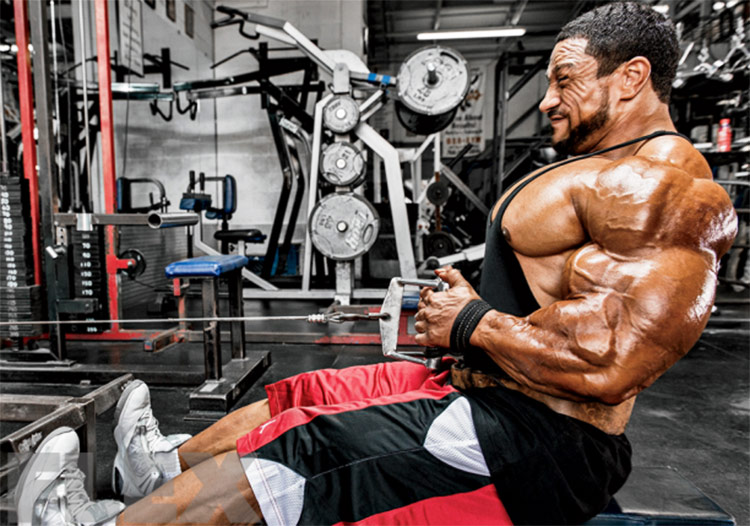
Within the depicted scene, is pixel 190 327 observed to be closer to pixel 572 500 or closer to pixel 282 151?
pixel 282 151

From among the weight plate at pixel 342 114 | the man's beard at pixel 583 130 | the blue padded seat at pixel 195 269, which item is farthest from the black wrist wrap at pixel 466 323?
the weight plate at pixel 342 114

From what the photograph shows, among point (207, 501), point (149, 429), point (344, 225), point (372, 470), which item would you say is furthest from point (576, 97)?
point (344, 225)

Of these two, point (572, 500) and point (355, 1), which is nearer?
point (572, 500)

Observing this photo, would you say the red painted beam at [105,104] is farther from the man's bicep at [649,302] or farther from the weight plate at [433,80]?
the man's bicep at [649,302]

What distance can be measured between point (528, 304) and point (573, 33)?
1.73 ft

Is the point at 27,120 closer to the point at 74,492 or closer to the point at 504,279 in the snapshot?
the point at 74,492

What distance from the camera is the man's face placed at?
822 millimetres

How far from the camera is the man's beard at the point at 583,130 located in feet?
2.71

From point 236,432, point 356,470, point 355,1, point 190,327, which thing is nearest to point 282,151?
point 190,327

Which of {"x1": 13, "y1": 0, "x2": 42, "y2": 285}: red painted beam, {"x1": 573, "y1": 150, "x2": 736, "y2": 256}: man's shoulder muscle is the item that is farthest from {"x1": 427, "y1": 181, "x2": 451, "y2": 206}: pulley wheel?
{"x1": 573, "y1": 150, "x2": 736, "y2": 256}: man's shoulder muscle

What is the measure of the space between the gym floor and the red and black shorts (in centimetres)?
97

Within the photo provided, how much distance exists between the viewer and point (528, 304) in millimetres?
822

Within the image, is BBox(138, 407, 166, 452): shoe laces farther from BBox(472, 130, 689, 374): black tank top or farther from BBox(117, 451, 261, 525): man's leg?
BBox(472, 130, 689, 374): black tank top

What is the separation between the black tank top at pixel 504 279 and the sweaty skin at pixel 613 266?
25 mm
